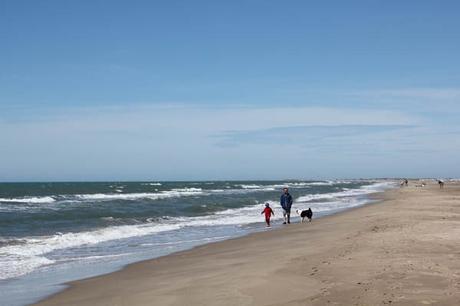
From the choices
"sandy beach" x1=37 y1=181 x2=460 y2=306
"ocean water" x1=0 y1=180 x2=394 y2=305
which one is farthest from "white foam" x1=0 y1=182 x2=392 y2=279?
"sandy beach" x1=37 y1=181 x2=460 y2=306

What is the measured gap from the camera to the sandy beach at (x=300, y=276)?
7.16 meters

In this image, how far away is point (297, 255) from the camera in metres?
11.6

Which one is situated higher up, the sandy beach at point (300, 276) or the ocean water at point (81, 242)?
the sandy beach at point (300, 276)

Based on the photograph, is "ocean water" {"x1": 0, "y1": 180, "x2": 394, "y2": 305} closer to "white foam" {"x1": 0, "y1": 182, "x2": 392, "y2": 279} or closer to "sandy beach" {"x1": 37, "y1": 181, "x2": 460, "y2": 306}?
"white foam" {"x1": 0, "y1": 182, "x2": 392, "y2": 279}

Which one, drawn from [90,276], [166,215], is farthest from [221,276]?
[166,215]

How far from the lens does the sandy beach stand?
716 cm

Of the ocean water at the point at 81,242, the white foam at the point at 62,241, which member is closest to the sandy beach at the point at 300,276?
the ocean water at the point at 81,242

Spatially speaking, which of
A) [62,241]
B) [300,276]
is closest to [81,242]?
[62,241]

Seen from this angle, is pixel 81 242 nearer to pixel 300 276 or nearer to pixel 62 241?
pixel 62 241

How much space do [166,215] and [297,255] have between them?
18.4 metres

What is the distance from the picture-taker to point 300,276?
8.74 metres

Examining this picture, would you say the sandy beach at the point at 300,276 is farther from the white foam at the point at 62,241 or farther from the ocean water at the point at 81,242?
the white foam at the point at 62,241

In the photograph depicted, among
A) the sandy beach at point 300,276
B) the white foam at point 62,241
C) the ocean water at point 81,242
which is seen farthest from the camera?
the white foam at point 62,241

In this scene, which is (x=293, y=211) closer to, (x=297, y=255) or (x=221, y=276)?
(x=297, y=255)
